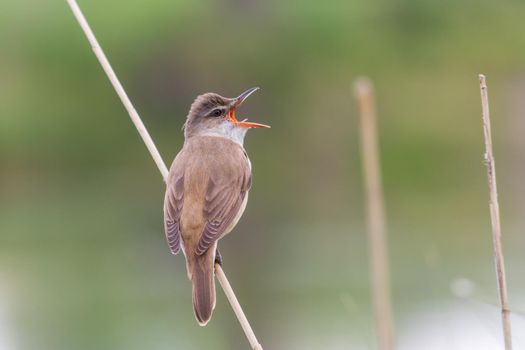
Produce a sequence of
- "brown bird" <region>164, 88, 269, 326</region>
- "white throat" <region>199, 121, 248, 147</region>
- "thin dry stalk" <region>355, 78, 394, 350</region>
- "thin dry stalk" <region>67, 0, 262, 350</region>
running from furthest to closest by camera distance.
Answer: "white throat" <region>199, 121, 248, 147</region>
"brown bird" <region>164, 88, 269, 326</region>
"thin dry stalk" <region>67, 0, 262, 350</region>
"thin dry stalk" <region>355, 78, 394, 350</region>

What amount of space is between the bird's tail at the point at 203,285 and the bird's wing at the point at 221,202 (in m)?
0.04

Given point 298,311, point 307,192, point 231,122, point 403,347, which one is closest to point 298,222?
point 307,192

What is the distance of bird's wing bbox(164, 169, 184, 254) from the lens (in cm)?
538

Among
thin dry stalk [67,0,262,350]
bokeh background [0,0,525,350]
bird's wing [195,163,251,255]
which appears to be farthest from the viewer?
bokeh background [0,0,525,350]

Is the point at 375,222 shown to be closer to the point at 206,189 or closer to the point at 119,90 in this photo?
the point at 119,90

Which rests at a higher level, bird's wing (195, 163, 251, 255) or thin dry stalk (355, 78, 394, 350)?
thin dry stalk (355, 78, 394, 350)

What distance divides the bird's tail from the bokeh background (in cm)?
760

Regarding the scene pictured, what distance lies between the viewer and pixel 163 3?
1891 cm

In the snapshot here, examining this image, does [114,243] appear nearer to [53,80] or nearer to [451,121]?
[53,80]

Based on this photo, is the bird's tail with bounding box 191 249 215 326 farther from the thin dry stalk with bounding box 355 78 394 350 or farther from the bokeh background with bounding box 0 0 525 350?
the bokeh background with bounding box 0 0 525 350

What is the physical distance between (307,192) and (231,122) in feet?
36.6

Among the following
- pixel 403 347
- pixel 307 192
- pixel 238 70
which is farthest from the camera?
pixel 238 70

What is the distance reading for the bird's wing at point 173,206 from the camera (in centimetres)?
538

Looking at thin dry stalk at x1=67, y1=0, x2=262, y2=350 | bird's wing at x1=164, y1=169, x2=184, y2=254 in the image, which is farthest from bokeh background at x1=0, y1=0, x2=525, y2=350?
thin dry stalk at x1=67, y1=0, x2=262, y2=350
